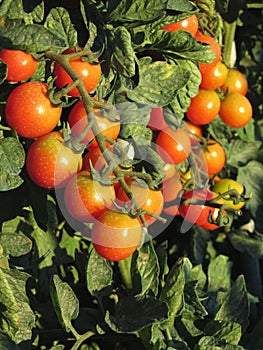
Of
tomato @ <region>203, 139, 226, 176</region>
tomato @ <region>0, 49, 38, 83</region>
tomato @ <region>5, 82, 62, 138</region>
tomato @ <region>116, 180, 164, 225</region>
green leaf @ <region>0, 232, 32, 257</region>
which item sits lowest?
tomato @ <region>203, 139, 226, 176</region>

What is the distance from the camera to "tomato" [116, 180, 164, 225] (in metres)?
0.66

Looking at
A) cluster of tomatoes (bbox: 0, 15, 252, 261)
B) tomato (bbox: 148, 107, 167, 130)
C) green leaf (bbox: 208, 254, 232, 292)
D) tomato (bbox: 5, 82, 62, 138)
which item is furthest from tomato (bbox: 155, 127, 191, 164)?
green leaf (bbox: 208, 254, 232, 292)

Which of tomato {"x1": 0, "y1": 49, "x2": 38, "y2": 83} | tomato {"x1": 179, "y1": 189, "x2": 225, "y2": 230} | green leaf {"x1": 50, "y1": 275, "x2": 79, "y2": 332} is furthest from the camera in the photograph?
tomato {"x1": 179, "y1": 189, "x2": 225, "y2": 230}

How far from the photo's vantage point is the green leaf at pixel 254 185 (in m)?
1.14

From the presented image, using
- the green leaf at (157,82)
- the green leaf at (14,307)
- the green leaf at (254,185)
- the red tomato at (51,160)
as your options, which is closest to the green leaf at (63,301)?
the green leaf at (14,307)

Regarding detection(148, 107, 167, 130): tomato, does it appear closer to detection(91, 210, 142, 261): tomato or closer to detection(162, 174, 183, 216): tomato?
detection(162, 174, 183, 216): tomato

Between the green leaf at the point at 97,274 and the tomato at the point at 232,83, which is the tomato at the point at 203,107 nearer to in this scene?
the tomato at the point at 232,83

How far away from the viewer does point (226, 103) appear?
989mm

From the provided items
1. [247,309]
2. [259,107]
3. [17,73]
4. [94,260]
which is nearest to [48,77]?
[17,73]

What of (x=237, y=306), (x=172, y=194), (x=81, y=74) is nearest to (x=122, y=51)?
(x=81, y=74)

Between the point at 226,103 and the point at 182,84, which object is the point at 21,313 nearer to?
the point at 182,84

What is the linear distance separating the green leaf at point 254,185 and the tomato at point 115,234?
0.51m

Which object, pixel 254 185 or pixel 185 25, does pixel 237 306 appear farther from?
pixel 185 25

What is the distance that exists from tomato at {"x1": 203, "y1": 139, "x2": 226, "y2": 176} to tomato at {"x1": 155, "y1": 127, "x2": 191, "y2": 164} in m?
0.10
